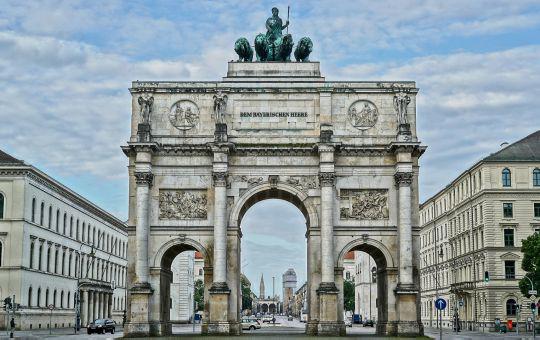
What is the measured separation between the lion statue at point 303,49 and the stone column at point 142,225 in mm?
11672

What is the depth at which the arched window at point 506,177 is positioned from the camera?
2911 inches

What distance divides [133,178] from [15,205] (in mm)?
18648

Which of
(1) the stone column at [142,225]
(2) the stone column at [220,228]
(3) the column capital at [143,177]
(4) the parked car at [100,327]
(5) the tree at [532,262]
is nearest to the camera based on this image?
(2) the stone column at [220,228]

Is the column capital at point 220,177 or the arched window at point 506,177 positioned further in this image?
the arched window at point 506,177

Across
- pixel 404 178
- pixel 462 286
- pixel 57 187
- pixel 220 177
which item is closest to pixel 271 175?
pixel 220 177

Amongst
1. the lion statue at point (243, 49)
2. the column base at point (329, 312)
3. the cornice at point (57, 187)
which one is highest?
the lion statue at point (243, 49)

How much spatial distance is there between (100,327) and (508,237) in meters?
35.3

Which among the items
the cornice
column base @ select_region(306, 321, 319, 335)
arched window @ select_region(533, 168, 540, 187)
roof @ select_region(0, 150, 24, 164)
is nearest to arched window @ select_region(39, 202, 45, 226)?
the cornice

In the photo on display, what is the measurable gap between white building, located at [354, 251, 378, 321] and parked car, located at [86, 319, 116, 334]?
2422 inches

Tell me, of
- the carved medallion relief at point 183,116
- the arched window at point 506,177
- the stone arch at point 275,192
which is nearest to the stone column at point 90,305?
the carved medallion relief at point 183,116

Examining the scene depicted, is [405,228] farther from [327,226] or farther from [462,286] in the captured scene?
[462,286]

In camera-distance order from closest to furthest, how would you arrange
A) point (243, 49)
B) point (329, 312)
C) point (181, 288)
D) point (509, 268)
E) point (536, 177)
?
point (329, 312) → point (243, 49) → point (509, 268) → point (536, 177) → point (181, 288)

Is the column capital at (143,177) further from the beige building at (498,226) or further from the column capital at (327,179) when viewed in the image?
the beige building at (498,226)

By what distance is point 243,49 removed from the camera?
51.2 metres
